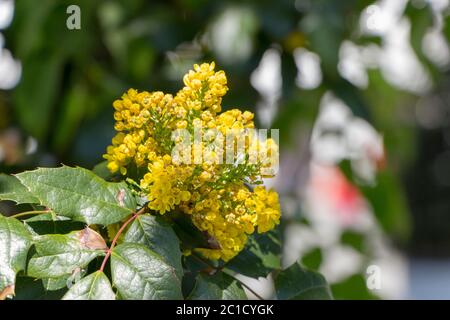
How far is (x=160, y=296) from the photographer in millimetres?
622

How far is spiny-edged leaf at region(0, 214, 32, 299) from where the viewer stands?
0.62 m

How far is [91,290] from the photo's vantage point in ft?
2.04

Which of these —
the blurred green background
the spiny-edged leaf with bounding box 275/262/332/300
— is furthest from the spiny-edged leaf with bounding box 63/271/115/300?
the blurred green background

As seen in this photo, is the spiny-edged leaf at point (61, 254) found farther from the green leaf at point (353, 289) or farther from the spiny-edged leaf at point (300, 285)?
the green leaf at point (353, 289)

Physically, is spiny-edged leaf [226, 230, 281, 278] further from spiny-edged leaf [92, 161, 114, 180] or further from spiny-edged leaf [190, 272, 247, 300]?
spiny-edged leaf [92, 161, 114, 180]

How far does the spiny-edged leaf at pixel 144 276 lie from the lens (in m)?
0.62

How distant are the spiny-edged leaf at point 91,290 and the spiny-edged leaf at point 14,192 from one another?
117 mm

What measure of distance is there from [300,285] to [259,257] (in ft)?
0.27

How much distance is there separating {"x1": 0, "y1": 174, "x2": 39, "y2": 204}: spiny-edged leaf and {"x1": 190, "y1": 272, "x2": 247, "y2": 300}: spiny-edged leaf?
0.60 ft

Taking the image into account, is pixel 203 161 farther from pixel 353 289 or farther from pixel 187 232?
pixel 353 289

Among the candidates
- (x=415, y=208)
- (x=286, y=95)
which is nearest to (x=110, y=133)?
(x=286, y=95)

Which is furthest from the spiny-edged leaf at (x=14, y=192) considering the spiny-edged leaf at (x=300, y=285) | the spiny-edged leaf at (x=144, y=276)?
the spiny-edged leaf at (x=300, y=285)

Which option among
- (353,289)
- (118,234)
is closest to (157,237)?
(118,234)
